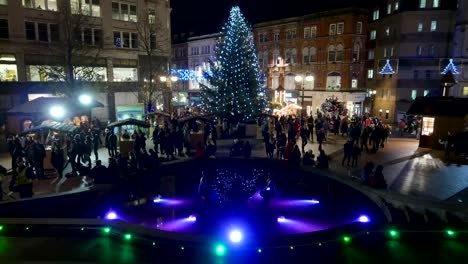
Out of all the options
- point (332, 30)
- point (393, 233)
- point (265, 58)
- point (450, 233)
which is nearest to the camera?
point (393, 233)

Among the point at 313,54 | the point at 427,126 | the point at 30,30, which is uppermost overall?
the point at 30,30

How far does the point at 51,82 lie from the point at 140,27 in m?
12.1

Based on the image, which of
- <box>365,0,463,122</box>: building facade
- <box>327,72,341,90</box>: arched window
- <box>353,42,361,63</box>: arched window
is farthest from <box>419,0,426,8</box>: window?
<box>327,72,341,90</box>: arched window

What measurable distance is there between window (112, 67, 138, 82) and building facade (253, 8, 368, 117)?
57.8 ft

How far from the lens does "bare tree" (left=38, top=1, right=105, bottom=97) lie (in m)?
24.8

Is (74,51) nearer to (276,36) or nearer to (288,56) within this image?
(288,56)

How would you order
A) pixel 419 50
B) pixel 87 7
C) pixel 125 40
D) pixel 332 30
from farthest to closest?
1. pixel 332 30
2. pixel 419 50
3. pixel 125 40
4. pixel 87 7

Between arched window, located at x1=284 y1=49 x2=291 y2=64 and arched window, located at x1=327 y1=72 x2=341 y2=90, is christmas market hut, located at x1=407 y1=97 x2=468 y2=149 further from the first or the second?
arched window, located at x1=284 y1=49 x2=291 y2=64

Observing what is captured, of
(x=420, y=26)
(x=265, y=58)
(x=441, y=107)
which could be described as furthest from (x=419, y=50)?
(x=265, y=58)

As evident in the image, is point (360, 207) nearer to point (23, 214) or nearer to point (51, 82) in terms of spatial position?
point (23, 214)

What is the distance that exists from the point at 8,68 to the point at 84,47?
674 cm

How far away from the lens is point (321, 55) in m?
43.6

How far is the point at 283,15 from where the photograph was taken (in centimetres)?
4825

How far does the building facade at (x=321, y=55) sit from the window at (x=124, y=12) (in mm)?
19316
